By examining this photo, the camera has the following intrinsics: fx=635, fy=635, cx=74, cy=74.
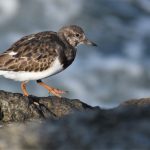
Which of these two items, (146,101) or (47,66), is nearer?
(146,101)

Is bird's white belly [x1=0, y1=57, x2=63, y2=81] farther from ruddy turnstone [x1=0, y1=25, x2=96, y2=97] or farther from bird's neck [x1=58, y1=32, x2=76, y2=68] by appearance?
bird's neck [x1=58, y1=32, x2=76, y2=68]

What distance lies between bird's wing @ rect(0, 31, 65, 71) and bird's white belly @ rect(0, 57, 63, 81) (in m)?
0.06

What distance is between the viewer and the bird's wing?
30.9 feet

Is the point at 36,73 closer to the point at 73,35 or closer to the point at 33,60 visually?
the point at 33,60

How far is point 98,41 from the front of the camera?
22.2 metres

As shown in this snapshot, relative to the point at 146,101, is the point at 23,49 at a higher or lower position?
higher

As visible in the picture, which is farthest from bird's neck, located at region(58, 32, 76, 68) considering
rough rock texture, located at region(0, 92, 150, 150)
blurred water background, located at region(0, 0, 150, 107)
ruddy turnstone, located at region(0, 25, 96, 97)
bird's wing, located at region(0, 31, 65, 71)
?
blurred water background, located at region(0, 0, 150, 107)

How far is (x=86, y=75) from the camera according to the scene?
Answer: 20.8 meters

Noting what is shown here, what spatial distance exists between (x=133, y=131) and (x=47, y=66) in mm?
5923

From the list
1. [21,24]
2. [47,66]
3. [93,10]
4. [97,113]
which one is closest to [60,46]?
[47,66]

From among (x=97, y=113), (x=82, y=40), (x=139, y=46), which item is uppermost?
(x=139, y=46)

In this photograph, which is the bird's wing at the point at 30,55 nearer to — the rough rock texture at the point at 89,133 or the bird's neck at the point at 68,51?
the bird's neck at the point at 68,51

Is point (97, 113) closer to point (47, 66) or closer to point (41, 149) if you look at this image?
point (41, 149)

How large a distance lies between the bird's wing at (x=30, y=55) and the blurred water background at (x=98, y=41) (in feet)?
30.5
